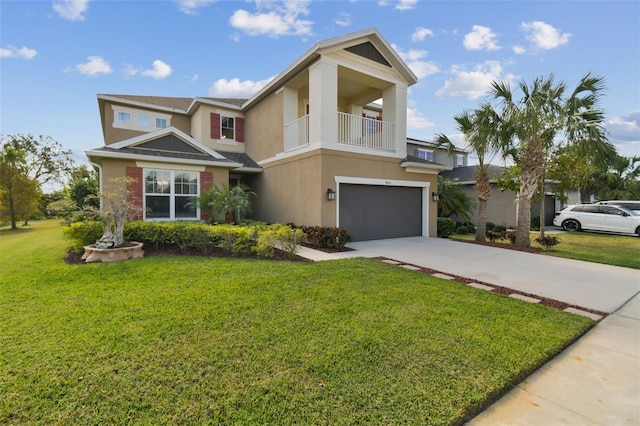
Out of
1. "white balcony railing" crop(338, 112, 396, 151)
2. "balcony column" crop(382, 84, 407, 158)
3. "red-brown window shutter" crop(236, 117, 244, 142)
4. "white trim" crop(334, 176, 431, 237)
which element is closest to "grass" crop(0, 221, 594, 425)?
"white trim" crop(334, 176, 431, 237)

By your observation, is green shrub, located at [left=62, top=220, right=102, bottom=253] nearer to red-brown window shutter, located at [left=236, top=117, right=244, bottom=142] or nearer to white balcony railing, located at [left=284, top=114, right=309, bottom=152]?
white balcony railing, located at [left=284, top=114, right=309, bottom=152]

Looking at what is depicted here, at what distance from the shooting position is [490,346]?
3273mm

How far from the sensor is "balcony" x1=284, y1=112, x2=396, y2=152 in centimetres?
1149

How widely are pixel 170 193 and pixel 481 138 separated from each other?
38.4ft

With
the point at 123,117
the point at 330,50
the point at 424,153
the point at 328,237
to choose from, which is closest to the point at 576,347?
the point at 328,237

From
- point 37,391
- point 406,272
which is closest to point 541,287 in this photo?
point 406,272

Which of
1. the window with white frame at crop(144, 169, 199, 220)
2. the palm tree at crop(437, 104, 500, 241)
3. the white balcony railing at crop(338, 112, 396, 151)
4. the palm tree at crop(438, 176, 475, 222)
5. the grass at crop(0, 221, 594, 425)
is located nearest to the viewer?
the grass at crop(0, 221, 594, 425)

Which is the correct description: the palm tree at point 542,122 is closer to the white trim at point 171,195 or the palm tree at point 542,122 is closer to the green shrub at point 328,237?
the green shrub at point 328,237

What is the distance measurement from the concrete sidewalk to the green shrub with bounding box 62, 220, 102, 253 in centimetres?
554

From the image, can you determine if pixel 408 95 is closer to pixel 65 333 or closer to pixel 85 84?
pixel 65 333

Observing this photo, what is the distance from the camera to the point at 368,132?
1221cm

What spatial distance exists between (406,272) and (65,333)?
5.65 metres

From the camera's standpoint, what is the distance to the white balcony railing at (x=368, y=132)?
11.8m

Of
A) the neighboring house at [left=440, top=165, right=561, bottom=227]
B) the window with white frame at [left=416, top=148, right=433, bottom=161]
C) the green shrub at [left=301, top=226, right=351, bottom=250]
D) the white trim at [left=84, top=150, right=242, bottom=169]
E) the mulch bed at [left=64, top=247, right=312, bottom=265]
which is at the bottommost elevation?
the mulch bed at [left=64, top=247, right=312, bottom=265]
